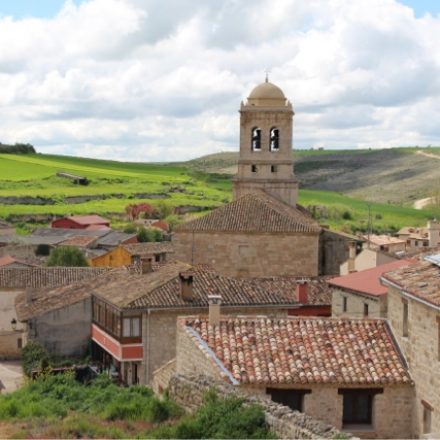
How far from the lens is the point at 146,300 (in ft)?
96.5

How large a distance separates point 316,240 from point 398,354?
72.8 feet

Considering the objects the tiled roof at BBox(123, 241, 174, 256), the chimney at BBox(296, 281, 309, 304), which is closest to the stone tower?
the chimney at BBox(296, 281, 309, 304)

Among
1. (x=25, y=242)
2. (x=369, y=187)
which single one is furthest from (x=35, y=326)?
(x=369, y=187)

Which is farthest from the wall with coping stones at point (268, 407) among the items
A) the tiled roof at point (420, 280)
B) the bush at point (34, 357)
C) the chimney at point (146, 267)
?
the chimney at point (146, 267)

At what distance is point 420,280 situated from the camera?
16.1 meters

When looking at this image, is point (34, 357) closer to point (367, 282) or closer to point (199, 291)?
point (199, 291)

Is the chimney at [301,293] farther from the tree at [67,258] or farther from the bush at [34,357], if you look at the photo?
the tree at [67,258]

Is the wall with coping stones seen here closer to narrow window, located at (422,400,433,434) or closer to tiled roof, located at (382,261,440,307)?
narrow window, located at (422,400,433,434)

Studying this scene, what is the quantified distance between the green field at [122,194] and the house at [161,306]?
65.6 m

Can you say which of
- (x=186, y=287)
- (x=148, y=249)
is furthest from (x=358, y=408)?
(x=148, y=249)

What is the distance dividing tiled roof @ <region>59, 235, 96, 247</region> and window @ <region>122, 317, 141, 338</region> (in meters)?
54.0

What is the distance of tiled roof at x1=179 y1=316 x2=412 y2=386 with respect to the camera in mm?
15773

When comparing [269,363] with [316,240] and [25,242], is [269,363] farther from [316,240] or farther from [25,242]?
[25,242]

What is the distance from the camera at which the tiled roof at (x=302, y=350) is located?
1577cm
